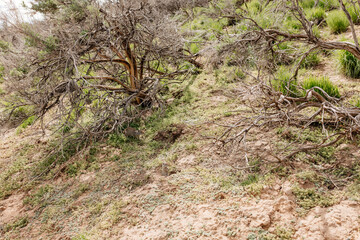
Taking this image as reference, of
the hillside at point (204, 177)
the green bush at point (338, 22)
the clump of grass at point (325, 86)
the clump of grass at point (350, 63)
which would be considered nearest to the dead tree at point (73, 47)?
the hillside at point (204, 177)

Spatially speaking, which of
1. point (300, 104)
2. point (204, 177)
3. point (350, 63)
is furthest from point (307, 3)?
point (204, 177)

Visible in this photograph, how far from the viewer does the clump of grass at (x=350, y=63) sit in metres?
3.95

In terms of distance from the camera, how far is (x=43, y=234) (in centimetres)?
293

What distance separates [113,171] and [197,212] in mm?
1711

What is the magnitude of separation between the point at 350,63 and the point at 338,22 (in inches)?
71.5

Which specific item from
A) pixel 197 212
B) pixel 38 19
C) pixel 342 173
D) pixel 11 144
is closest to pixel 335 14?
pixel 342 173

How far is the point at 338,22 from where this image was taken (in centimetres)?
523

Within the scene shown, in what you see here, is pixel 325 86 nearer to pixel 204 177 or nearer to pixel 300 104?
pixel 300 104

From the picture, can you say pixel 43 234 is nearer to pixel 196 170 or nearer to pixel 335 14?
pixel 196 170

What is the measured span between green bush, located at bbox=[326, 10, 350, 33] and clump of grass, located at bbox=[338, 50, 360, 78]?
158cm

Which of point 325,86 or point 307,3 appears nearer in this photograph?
point 325,86

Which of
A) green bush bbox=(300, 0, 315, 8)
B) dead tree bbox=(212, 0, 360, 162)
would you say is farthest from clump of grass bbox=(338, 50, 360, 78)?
green bush bbox=(300, 0, 315, 8)

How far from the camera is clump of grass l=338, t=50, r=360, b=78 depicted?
395 cm

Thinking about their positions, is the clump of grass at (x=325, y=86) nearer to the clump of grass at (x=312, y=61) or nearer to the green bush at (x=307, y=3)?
the clump of grass at (x=312, y=61)
